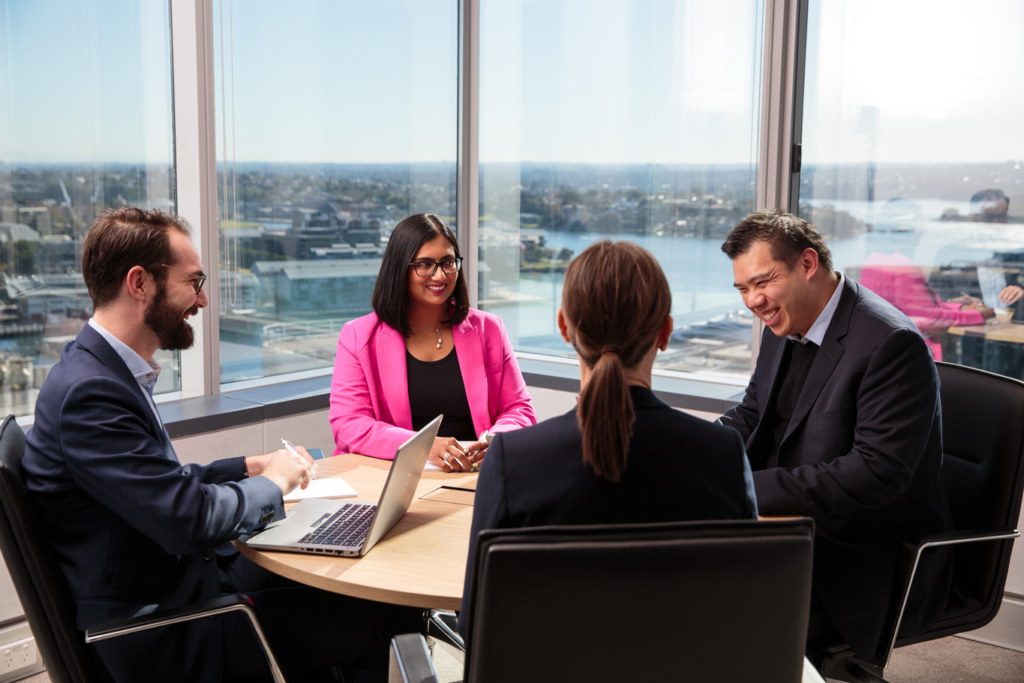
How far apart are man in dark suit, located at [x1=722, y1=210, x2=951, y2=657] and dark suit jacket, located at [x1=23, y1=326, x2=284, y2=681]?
1.26 m

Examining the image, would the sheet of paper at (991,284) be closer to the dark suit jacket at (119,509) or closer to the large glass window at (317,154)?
the large glass window at (317,154)

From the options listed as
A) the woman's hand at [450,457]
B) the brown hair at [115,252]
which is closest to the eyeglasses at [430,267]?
the woman's hand at [450,457]

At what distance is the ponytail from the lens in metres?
1.11

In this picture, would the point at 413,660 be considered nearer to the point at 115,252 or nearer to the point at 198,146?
the point at 115,252

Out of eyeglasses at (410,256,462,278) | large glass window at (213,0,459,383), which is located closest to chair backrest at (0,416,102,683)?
eyeglasses at (410,256,462,278)

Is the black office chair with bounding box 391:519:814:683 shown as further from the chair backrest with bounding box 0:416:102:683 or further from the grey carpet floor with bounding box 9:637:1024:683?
the grey carpet floor with bounding box 9:637:1024:683

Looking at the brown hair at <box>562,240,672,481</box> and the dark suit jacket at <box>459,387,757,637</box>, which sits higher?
the brown hair at <box>562,240,672,481</box>

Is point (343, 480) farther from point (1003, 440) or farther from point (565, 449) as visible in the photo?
point (1003, 440)

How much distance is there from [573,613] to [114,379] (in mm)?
1012

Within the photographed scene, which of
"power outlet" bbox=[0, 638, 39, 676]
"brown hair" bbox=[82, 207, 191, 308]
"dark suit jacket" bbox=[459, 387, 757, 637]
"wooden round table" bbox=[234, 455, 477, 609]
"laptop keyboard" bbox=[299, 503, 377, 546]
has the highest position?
"brown hair" bbox=[82, 207, 191, 308]

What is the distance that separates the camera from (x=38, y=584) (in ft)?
4.63

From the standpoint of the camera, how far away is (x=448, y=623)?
102 inches

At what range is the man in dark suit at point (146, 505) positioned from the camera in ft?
4.84

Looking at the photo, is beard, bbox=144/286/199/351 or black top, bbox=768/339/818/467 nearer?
beard, bbox=144/286/199/351
